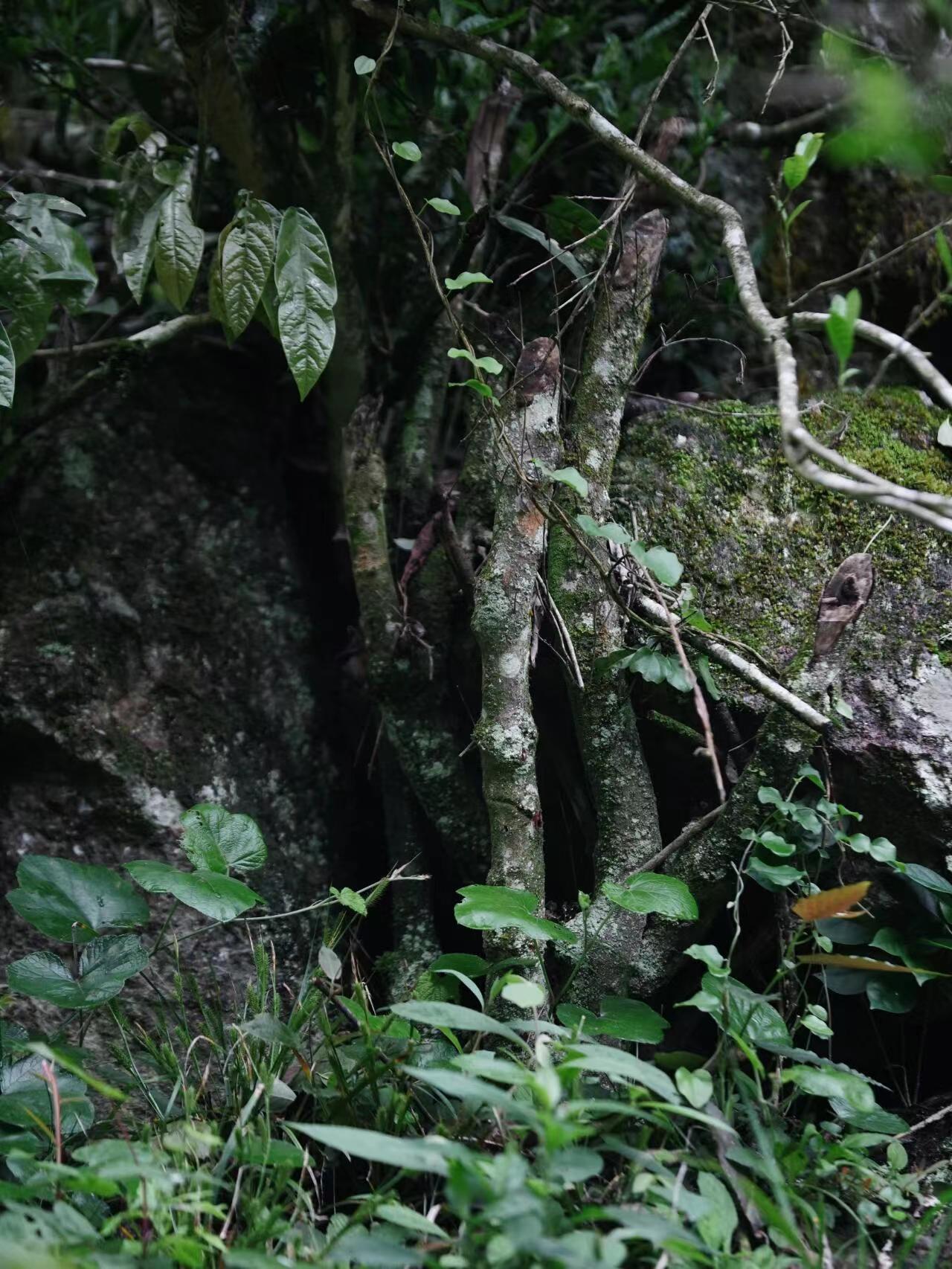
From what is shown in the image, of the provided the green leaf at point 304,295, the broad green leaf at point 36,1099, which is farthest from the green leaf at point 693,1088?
the green leaf at point 304,295

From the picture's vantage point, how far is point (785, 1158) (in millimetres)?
1076

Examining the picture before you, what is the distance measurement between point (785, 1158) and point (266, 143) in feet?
6.09

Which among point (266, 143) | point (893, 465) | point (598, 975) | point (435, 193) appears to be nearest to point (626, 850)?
point (598, 975)

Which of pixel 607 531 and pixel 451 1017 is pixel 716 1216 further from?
pixel 607 531

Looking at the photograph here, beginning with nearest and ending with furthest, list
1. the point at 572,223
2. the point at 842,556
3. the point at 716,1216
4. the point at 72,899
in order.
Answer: the point at 716,1216
the point at 72,899
the point at 842,556
the point at 572,223

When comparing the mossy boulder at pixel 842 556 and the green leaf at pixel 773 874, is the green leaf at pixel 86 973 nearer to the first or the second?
the green leaf at pixel 773 874

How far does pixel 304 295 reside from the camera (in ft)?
4.59

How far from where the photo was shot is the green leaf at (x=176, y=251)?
149 cm

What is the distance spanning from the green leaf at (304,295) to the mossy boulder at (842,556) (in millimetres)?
574

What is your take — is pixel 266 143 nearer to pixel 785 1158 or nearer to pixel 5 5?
pixel 5 5

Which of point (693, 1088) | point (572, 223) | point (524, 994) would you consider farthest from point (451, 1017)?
point (572, 223)

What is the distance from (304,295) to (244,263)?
0.12 m

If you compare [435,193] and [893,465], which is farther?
[435,193]

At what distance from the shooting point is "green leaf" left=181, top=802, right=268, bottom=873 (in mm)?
1281
